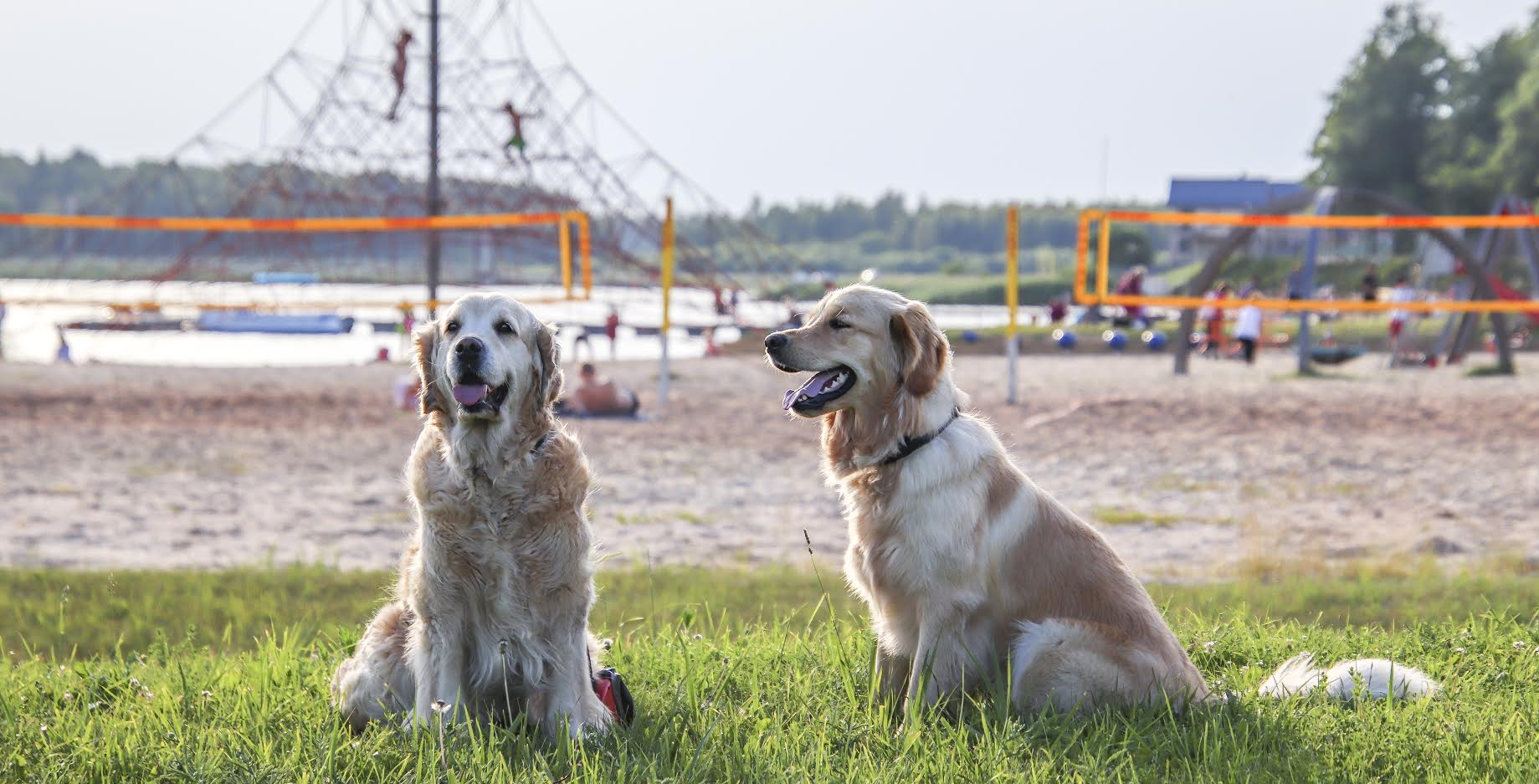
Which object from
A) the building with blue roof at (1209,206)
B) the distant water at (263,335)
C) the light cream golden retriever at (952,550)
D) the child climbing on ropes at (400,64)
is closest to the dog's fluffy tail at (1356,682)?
the light cream golden retriever at (952,550)

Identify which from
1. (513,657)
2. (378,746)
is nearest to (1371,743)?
(513,657)

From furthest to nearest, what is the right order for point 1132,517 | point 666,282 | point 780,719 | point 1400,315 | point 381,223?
point 1400,315
point 381,223
point 666,282
point 1132,517
point 780,719

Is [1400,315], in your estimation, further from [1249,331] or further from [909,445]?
[909,445]

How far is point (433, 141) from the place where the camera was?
86.7 feet

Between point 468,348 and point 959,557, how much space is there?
4.88 feet

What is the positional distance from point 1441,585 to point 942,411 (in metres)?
3.28

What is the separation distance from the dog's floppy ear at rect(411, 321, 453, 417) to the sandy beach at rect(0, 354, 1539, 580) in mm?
516

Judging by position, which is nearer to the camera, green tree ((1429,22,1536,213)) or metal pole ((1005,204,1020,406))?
metal pole ((1005,204,1020,406))

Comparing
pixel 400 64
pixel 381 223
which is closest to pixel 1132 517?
pixel 381 223

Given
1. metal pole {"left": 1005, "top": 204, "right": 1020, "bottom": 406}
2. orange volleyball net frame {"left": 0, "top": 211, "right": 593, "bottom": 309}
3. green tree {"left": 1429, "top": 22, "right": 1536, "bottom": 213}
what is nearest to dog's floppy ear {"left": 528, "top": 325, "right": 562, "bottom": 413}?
orange volleyball net frame {"left": 0, "top": 211, "right": 593, "bottom": 309}

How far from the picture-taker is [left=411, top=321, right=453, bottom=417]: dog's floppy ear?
3.78 m

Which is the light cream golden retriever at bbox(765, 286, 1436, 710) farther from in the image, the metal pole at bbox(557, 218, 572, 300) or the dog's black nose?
the metal pole at bbox(557, 218, 572, 300)

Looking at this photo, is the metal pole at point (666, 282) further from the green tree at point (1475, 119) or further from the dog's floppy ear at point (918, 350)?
the green tree at point (1475, 119)

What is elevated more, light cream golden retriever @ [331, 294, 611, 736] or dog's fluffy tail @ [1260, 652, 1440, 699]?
light cream golden retriever @ [331, 294, 611, 736]
